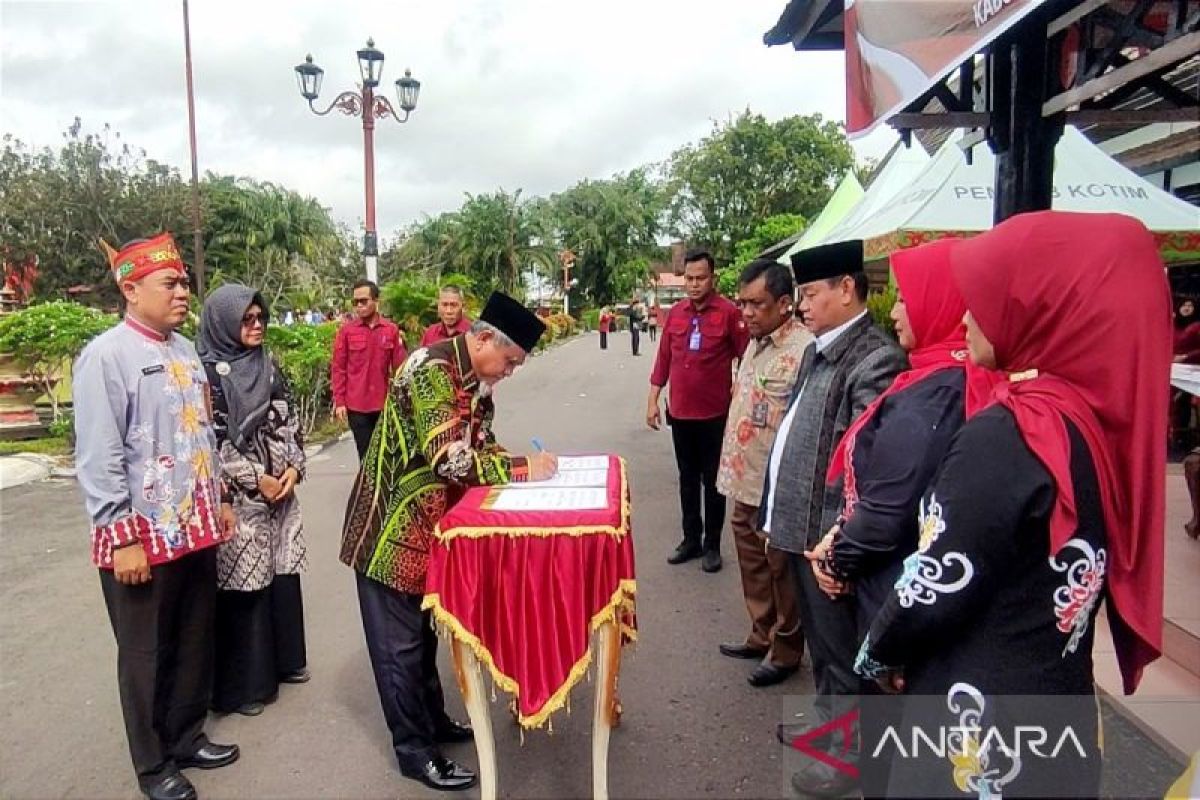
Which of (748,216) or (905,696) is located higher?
(748,216)

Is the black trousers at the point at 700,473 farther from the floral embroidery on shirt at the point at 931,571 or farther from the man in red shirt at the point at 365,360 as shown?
the floral embroidery on shirt at the point at 931,571

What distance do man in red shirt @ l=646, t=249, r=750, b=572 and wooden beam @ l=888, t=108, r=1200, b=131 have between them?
1268mm

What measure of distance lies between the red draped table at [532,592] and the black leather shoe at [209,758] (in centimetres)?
109

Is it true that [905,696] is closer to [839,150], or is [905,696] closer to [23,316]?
[23,316]

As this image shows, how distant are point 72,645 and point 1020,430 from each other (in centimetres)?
428

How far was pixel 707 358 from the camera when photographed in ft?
15.4

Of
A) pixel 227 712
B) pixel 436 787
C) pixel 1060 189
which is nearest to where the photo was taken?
pixel 436 787

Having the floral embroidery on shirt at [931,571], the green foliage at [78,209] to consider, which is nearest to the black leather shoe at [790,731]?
the floral embroidery on shirt at [931,571]

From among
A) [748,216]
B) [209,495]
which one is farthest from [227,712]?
[748,216]

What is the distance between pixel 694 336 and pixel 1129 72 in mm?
2447

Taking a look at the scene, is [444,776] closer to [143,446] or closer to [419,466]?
[419,466]

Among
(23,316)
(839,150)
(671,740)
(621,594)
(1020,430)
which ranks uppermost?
(839,150)

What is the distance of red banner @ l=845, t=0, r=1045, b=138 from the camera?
108 inches

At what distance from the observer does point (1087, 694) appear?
1386 mm
